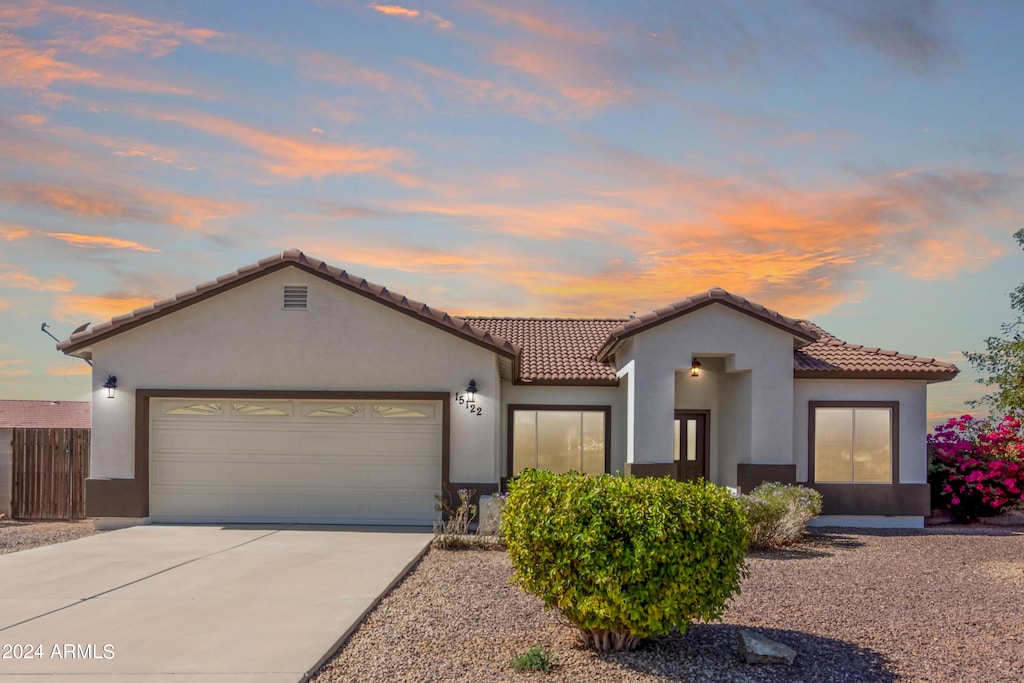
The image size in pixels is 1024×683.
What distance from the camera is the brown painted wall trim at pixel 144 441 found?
1590 centimetres

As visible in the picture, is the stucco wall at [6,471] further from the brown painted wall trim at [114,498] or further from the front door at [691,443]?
the front door at [691,443]

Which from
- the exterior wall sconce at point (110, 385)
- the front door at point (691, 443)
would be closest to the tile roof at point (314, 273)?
the exterior wall sconce at point (110, 385)

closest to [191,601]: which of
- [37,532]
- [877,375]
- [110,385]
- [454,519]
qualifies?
[454,519]

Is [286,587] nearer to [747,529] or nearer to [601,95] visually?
[747,529]

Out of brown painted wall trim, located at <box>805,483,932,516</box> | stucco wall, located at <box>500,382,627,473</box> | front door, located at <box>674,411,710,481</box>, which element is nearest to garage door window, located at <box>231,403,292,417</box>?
stucco wall, located at <box>500,382,627,473</box>

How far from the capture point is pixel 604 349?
1858 cm

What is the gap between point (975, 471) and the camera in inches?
749

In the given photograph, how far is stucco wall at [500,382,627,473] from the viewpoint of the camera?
18750 millimetres

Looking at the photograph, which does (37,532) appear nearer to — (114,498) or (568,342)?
(114,498)

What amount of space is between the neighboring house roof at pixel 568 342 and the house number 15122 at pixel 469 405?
102 centimetres

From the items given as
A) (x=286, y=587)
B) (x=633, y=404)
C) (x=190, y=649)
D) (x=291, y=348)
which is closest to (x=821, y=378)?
(x=633, y=404)

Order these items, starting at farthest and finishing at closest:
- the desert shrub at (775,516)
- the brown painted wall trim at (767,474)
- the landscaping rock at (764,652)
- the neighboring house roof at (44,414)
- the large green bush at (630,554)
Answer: the neighboring house roof at (44,414) < the brown painted wall trim at (767,474) < the desert shrub at (775,516) < the landscaping rock at (764,652) < the large green bush at (630,554)

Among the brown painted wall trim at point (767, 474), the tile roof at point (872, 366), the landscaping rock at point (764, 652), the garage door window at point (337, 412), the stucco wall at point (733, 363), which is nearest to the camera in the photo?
the landscaping rock at point (764, 652)

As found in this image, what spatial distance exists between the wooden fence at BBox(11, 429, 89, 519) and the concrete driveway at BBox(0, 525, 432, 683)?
356 cm
